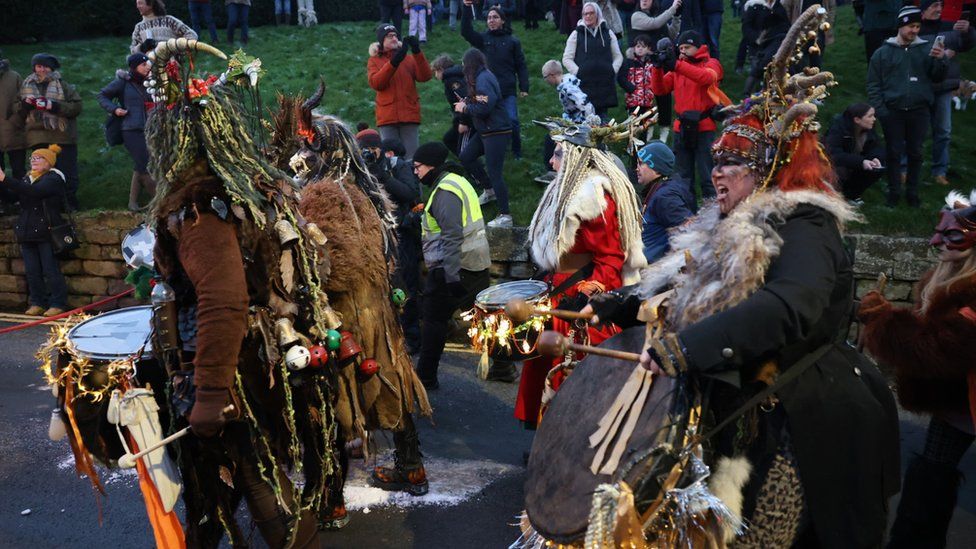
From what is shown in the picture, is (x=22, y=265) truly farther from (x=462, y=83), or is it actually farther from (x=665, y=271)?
(x=665, y=271)

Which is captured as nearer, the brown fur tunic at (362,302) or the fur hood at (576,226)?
the brown fur tunic at (362,302)

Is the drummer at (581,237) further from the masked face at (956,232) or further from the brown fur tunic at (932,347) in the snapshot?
the masked face at (956,232)

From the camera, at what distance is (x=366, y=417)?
4715mm

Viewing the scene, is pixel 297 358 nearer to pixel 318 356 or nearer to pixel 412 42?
pixel 318 356

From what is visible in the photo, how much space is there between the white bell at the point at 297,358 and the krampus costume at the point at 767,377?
3.61 feet

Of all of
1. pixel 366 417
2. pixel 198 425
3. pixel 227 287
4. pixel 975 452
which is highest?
pixel 227 287

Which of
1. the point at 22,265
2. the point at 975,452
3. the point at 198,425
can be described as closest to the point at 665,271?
the point at 198,425

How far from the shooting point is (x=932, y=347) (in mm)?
3891

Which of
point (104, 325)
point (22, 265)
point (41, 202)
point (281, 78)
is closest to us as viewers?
point (104, 325)

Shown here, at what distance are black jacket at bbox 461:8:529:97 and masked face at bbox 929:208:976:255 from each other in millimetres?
7523

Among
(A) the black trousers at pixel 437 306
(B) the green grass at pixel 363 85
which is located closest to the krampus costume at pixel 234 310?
(A) the black trousers at pixel 437 306

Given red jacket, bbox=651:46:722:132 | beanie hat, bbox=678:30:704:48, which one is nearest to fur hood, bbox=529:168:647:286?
red jacket, bbox=651:46:722:132

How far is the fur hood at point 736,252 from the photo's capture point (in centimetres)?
297

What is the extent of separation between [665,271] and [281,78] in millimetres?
12849
